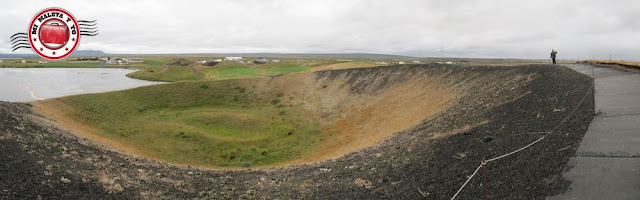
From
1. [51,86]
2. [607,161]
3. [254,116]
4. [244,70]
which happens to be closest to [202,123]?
[254,116]

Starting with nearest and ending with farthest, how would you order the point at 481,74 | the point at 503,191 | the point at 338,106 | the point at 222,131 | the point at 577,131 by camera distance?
the point at 503,191 → the point at 577,131 → the point at 481,74 → the point at 222,131 → the point at 338,106

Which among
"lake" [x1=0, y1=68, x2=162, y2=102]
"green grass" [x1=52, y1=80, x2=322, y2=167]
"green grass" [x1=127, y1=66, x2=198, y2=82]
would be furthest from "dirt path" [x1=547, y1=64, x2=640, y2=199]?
"green grass" [x1=127, y1=66, x2=198, y2=82]

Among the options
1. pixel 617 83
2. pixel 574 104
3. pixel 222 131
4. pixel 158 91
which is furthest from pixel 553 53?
pixel 158 91

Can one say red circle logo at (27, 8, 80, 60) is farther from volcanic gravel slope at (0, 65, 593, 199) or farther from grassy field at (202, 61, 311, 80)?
grassy field at (202, 61, 311, 80)

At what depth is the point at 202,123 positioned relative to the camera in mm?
38750

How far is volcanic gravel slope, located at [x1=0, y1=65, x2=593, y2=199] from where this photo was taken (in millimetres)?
10383

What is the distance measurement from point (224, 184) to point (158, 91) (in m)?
40.0

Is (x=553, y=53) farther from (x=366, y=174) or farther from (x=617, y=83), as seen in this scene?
(x=366, y=174)

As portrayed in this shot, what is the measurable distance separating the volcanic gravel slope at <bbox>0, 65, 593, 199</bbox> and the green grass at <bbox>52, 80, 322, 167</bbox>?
29.1 ft

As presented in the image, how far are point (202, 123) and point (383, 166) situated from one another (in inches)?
1090

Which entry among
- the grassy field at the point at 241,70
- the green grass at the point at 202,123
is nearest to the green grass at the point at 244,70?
the grassy field at the point at 241,70

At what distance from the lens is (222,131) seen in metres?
36.5

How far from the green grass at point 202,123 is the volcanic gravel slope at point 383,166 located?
887 centimetres

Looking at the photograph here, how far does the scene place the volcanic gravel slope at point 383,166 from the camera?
10383mm
